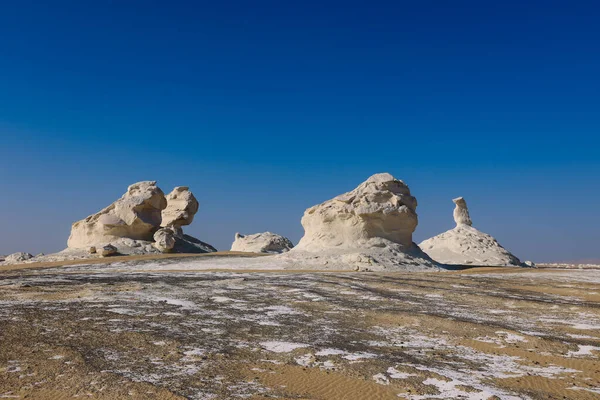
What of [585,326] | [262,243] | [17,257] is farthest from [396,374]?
[262,243]

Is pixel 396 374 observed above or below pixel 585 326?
below

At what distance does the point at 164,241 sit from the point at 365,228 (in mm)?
13000

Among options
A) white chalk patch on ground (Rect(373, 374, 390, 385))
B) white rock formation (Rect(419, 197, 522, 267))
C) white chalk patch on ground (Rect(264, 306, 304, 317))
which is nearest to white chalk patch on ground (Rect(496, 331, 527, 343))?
white chalk patch on ground (Rect(373, 374, 390, 385))

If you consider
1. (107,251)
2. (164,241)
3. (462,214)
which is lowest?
(107,251)

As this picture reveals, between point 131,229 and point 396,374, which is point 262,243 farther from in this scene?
point 396,374

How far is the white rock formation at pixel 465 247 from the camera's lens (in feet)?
116

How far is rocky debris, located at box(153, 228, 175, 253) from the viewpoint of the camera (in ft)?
97.1

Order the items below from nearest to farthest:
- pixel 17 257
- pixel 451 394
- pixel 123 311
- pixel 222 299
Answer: pixel 451 394
pixel 123 311
pixel 222 299
pixel 17 257

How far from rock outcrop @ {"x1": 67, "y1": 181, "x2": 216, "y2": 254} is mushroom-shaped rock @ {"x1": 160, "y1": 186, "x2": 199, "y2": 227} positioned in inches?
86.5

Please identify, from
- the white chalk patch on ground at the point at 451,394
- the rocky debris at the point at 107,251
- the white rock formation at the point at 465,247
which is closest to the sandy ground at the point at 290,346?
the white chalk patch on ground at the point at 451,394

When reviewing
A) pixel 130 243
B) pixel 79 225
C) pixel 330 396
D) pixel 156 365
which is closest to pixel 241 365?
pixel 156 365

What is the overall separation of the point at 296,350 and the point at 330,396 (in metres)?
1.55

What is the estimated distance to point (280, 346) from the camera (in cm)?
599

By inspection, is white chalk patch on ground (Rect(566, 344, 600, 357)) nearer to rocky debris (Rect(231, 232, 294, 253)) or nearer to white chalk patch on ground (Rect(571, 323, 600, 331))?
white chalk patch on ground (Rect(571, 323, 600, 331))
